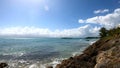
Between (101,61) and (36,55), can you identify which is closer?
(101,61)

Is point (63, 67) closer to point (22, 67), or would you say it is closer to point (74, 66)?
point (74, 66)

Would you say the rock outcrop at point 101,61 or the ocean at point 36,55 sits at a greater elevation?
the rock outcrop at point 101,61

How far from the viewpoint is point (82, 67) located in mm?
14742

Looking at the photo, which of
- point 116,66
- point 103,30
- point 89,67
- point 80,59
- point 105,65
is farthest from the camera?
point 103,30

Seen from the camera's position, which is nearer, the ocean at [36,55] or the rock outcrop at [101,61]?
the rock outcrop at [101,61]

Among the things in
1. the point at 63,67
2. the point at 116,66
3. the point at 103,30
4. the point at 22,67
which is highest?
the point at 103,30

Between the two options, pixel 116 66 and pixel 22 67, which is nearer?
pixel 116 66

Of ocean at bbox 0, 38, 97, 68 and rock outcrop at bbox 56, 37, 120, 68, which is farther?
ocean at bbox 0, 38, 97, 68

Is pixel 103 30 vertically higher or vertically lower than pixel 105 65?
higher

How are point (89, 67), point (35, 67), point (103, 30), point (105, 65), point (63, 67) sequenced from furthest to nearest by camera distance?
point (103, 30), point (35, 67), point (63, 67), point (89, 67), point (105, 65)

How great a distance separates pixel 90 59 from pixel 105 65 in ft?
19.1

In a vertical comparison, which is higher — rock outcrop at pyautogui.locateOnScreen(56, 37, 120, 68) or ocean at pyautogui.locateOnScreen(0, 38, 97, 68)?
rock outcrop at pyautogui.locateOnScreen(56, 37, 120, 68)

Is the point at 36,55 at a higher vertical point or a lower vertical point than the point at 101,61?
lower

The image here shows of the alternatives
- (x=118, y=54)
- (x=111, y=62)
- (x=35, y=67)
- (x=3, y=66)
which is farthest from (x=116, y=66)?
(x=3, y=66)
